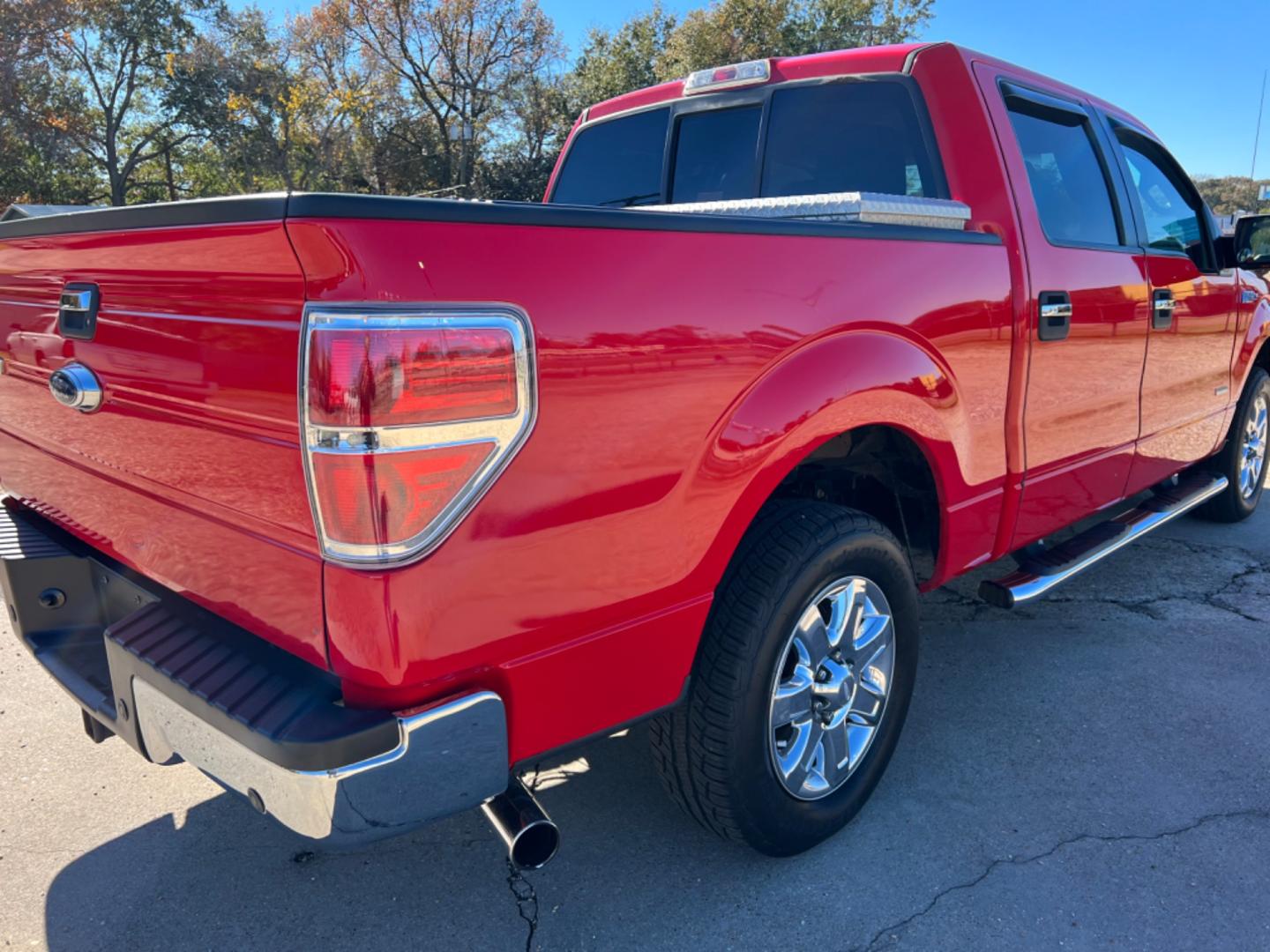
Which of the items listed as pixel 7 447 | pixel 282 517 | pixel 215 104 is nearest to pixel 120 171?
pixel 215 104

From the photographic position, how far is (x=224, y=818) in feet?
8.46

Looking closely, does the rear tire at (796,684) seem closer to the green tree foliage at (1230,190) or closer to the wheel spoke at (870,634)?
the wheel spoke at (870,634)

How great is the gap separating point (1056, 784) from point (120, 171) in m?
27.8

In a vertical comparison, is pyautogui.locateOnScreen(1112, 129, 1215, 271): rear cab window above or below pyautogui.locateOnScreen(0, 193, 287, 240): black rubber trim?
above

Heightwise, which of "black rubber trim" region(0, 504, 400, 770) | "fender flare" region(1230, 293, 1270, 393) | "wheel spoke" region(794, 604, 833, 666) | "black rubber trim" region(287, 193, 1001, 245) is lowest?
"wheel spoke" region(794, 604, 833, 666)

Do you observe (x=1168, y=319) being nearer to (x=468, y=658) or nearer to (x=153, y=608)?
(x=468, y=658)

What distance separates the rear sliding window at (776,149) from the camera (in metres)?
2.94

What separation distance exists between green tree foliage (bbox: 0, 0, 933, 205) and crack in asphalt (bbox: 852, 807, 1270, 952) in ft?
71.2

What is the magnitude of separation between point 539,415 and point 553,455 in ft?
0.25

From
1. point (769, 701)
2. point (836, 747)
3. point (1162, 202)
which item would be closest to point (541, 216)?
point (769, 701)

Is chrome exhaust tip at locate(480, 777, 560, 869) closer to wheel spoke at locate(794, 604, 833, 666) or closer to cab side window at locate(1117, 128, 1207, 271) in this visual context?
wheel spoke at locate(794, 604, 833, 666)

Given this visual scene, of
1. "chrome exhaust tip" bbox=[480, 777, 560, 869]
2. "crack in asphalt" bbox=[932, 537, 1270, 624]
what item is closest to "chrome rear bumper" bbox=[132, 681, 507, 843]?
"chrome exhaust tip" bbox=[480, 777, 560, 869]

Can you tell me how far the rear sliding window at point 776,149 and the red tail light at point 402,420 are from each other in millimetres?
1924

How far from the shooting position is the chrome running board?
304 centimetres
